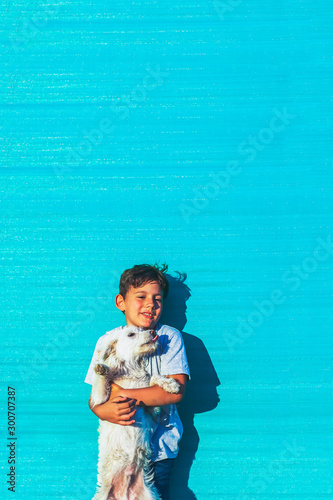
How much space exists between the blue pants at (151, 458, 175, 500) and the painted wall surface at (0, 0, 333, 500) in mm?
188

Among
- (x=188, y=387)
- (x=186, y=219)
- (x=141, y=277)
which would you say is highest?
(x=186, y=219)

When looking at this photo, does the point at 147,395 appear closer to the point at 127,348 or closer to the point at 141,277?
the point at 127,348

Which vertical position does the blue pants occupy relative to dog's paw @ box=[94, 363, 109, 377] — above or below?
below

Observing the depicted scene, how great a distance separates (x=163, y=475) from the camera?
2041mm

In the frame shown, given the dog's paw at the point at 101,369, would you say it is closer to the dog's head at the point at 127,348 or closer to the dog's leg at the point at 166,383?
the dog's head at the point at 127,348

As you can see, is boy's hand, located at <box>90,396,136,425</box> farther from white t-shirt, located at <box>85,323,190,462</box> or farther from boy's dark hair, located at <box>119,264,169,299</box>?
boy's dark hair, located at <box>119,264,169,299</box>

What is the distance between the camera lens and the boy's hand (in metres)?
1.87

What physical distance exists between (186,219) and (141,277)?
0.41 meters

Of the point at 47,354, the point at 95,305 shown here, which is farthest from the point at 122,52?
the point at 47,354

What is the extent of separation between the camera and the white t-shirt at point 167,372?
2021mm

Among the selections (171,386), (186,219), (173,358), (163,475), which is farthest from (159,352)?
(186,219)

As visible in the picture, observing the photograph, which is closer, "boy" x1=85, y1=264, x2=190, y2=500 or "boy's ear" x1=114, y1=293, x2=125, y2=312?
"boy" x1=85, y1=264, x2=190, y2=500

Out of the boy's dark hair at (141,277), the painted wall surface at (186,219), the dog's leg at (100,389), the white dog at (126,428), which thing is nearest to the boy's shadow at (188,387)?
the painted wall surface at (186,219)

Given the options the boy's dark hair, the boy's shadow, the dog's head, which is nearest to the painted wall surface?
the boy's shadow
